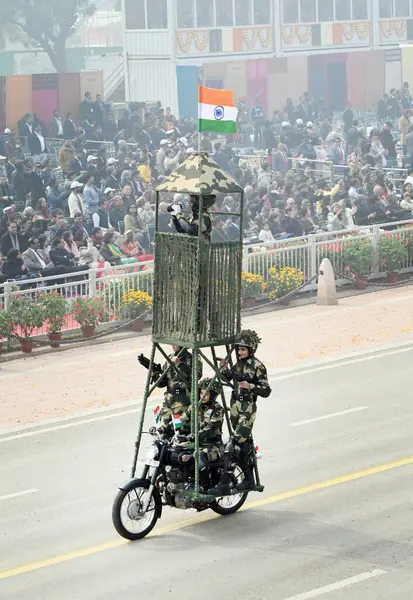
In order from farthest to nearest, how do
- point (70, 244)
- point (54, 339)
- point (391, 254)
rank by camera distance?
point (391, 254), point (70, 244), point (54, 339)

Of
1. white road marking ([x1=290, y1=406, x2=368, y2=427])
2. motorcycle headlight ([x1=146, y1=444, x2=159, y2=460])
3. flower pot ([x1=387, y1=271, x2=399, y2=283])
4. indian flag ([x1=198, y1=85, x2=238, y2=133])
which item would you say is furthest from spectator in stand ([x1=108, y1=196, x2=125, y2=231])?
motorcycle headlight ([x1=146, y1=444, x2=159, y2=460])

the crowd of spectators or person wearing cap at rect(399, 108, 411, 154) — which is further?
person wearing cap at rect(399, 108, 411, 154)

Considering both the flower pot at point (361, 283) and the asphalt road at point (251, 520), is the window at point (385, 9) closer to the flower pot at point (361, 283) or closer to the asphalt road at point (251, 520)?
the flower pot at point (361, 283)

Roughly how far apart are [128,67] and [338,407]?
29.2 meters

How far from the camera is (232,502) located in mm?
13188

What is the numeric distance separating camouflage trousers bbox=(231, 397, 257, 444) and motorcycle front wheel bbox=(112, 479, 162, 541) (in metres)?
0.99

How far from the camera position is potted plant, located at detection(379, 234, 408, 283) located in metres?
26.4

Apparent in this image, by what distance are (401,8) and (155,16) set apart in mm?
11803

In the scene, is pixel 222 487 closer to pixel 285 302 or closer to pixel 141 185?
pixel 285 302

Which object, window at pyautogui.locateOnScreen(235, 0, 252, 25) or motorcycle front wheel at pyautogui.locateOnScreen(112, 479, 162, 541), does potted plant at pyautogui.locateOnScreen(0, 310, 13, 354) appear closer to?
motorcycle front wheel at pyautogui.locateOnScreen(112, 479, 162, 541)

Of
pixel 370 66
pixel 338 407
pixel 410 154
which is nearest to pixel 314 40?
pixel 370 66

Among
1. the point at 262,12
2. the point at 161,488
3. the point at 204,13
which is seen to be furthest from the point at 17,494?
the point at 262,12

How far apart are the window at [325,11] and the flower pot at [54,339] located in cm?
3174

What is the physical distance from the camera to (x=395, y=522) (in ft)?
41.9
